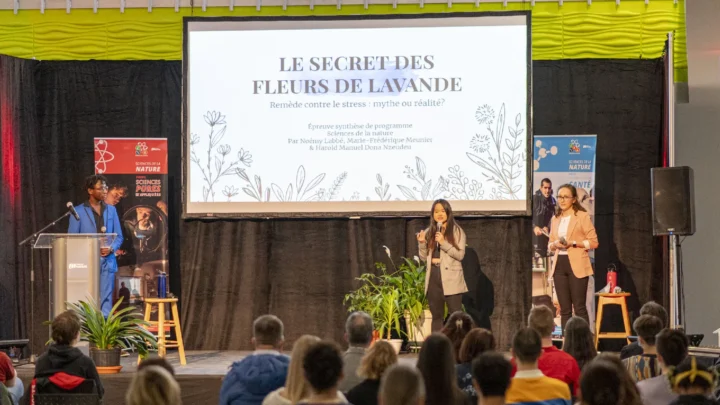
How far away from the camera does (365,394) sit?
354cm

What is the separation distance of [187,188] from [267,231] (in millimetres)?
873

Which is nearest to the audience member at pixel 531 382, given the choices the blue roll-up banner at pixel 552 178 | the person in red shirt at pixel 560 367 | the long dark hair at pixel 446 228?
the person in red shirt at pixel 560 367

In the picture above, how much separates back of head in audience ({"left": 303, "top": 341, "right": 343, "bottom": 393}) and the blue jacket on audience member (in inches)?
36.6

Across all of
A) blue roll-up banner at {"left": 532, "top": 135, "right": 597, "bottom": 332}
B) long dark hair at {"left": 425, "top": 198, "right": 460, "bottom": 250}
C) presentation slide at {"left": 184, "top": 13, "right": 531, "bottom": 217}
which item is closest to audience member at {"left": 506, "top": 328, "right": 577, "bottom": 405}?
long dark hair at {"left": 425, "top": 198, "right": 460, "bottom": 250}

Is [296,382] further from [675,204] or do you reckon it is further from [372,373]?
[675,204]

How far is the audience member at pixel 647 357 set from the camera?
4160mm

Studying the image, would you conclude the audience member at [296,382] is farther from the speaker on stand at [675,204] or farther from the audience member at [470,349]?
the speaker on stand at [675,204]

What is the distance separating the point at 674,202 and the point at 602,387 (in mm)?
5113

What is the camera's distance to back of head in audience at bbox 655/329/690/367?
3.61 metres

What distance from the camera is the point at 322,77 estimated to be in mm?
8641

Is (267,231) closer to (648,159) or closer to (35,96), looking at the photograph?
(35,96)

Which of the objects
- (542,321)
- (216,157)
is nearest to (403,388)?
(542,321)

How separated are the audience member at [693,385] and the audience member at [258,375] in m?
1.62

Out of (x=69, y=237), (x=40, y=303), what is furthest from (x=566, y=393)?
(x=40, y=303)
